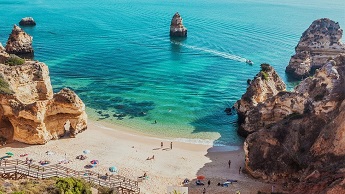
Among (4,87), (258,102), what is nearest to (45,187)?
(4,87)

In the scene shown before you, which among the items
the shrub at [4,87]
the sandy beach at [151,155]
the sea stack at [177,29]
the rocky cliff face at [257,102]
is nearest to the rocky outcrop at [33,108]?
the shrub at [4,87]

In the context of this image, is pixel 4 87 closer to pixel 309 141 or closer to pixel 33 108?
pixel 33 108

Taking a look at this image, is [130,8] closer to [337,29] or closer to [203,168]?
[337,29]

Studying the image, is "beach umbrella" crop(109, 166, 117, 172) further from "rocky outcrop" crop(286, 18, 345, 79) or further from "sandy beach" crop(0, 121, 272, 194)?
"rocky outcrop" crop(286, 18, 345, 79)

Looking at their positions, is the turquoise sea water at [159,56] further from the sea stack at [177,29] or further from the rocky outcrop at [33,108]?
the rocky outcrop at [33,108]

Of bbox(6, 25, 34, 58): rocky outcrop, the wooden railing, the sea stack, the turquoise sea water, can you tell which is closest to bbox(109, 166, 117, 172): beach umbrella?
the wooden railing

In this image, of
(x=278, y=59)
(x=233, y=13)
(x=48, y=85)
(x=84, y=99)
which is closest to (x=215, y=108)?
(x=84, y=99)
